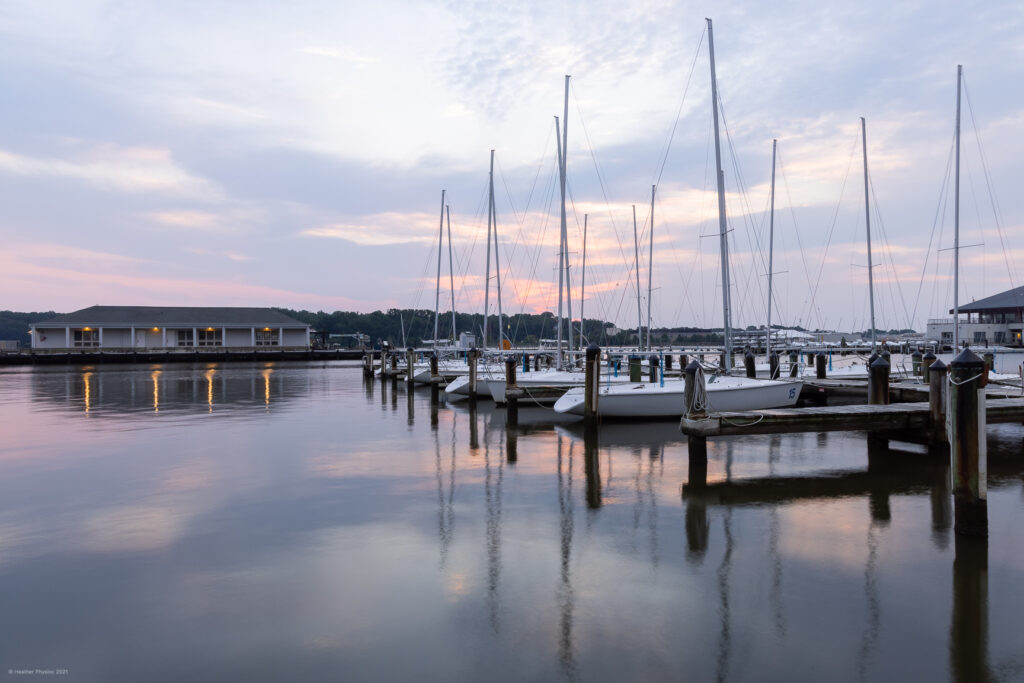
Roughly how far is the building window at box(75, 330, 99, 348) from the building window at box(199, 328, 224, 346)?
12.4m

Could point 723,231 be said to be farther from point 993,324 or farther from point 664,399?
point 993,324

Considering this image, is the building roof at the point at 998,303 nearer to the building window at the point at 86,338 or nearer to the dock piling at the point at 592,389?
the dock piling at the point at 592,389

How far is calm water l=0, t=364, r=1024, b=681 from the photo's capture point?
589 cm

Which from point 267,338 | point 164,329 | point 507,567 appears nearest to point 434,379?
point 507,567

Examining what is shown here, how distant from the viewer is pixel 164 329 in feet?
295

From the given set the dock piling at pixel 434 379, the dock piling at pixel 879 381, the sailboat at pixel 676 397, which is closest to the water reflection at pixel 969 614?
the dock piling at pixel 879 381

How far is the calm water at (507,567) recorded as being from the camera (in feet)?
19.3

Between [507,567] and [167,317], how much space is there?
97674 mm

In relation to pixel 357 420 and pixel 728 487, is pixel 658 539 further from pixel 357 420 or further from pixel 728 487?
pixel 357 420

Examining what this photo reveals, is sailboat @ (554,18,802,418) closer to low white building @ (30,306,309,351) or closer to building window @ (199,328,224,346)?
low white building @ (30,306,309,351)

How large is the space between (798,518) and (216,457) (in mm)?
12525

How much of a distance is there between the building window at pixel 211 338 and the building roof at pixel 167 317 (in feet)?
5.60

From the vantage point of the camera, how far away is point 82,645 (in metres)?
6.20

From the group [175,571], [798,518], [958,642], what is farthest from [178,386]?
[958,642]
